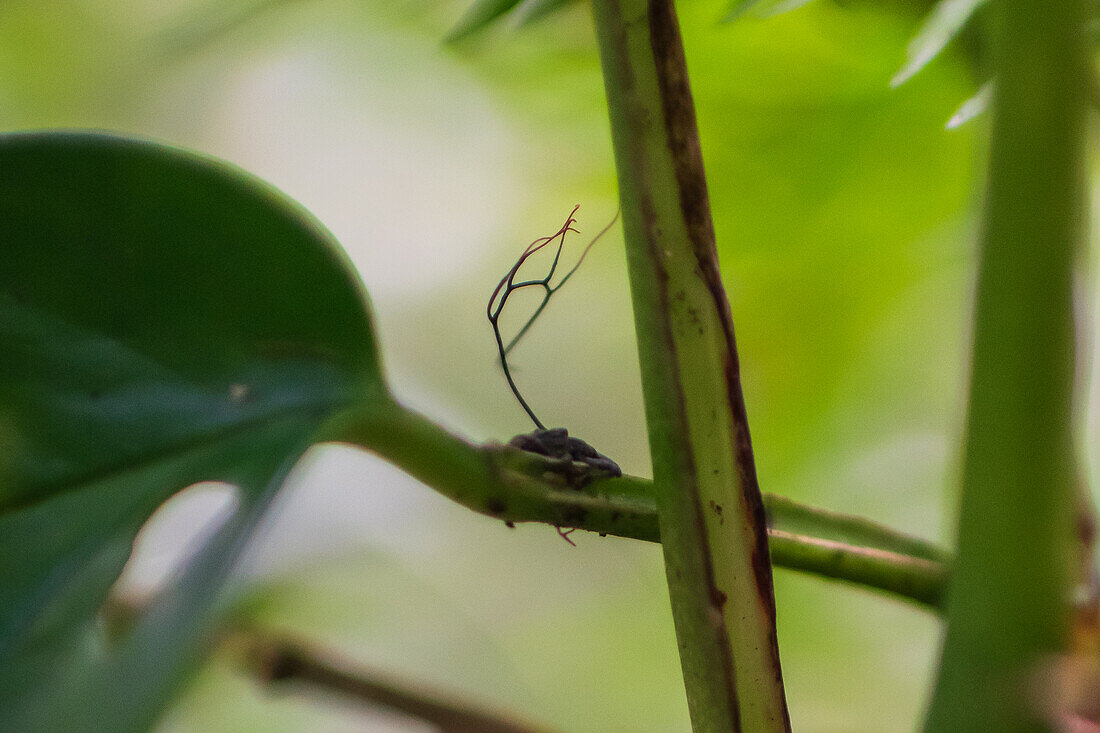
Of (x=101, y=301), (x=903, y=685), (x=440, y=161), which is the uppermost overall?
(x=101, y=301)

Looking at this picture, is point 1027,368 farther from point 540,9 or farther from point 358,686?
point 358,686

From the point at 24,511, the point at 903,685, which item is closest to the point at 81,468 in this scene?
the point at 24,511

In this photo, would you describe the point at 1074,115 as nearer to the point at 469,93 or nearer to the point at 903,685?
the point at 469,93

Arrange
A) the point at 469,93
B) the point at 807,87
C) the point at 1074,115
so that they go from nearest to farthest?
the point at 1074,115, the point at 807,87, the point at 469,93

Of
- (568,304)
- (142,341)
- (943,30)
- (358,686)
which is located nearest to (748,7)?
(943,30)

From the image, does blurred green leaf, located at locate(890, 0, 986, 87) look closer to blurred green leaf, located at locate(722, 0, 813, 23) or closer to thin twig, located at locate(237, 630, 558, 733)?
blurred green leaf, located at locate(722, 0, 813, 23)

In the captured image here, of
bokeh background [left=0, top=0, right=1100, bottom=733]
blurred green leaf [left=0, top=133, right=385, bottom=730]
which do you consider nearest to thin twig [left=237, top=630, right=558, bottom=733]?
bokeh background [left=0, top=0, right=1100, bottom=733]
